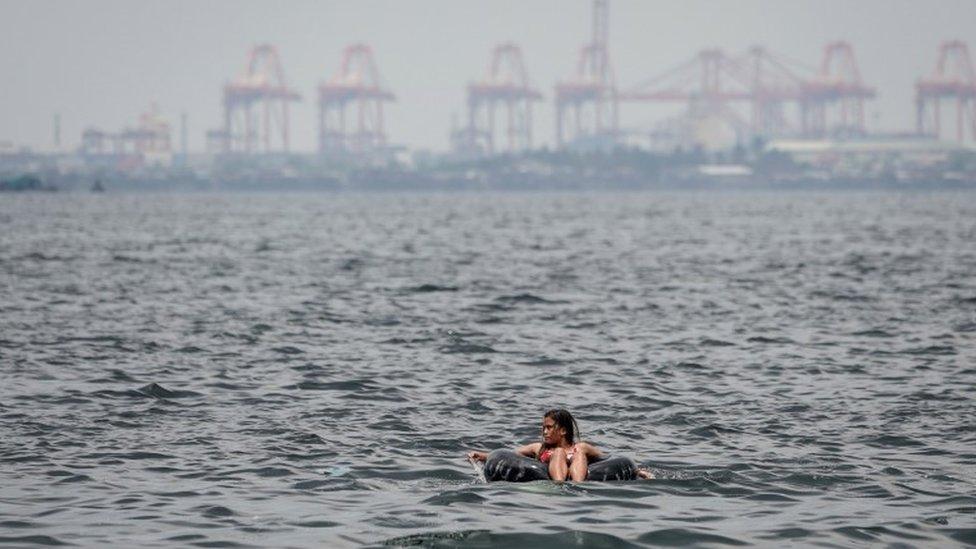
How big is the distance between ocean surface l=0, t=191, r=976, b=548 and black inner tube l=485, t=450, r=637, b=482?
0.17 metres

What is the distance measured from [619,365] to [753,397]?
4118 millimetres

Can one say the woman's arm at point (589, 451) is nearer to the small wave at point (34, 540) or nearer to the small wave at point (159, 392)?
the small wave at point (34, 540)

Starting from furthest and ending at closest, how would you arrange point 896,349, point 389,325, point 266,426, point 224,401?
point 389,325 → point 896,349 → point 224,401 → point 266,426

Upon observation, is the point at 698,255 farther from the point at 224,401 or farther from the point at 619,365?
the point at 224,401

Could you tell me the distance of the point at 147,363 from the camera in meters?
26.8

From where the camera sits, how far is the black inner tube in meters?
16.2

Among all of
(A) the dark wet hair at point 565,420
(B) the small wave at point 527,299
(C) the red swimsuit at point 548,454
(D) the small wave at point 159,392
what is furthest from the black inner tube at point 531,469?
(B) the small wave at point 527,299

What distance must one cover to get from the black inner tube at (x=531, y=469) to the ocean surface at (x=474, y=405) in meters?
0.17

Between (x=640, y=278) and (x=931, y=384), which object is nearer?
(x=931, y=384)

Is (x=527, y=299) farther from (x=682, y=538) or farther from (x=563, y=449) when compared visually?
(x=682, y=538)

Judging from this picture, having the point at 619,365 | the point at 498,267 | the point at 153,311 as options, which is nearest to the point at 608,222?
the point at 498,267

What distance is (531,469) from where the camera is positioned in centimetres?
1617

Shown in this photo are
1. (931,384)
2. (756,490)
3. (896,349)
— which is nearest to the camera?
(756,490)

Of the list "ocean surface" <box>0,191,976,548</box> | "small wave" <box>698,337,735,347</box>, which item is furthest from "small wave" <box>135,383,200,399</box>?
"small wave" <box>698,337,735,347</box>
